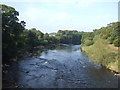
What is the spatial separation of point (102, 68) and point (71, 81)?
384 inches

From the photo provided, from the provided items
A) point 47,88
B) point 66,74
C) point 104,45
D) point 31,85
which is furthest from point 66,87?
point 104,45

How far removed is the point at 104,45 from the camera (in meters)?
32.3

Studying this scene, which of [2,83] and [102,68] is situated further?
[102,68]

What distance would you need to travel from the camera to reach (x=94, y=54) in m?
31.4

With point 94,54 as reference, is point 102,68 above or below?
below

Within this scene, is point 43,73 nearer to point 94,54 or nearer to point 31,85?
point 31,85

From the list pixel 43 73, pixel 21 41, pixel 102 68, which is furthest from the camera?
pixel 21 41

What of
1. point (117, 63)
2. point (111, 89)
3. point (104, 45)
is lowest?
point (111, 89)

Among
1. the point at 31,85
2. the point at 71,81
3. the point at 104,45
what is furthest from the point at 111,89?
the point at 104,45

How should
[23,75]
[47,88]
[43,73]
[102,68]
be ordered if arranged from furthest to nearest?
[102,68]
[43,73]
[23,75]
[47,88]

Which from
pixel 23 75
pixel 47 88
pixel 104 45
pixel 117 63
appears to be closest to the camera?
pixel 47 88

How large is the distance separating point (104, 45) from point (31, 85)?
1776 cm

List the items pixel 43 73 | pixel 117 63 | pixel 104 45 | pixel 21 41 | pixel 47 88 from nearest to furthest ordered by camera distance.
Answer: pixel 47 88 → pixel 43 73 → pixel 117 63 → pixel 104 45 → pixel 21 41

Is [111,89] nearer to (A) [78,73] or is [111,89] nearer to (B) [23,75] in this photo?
(A) [78,73]
